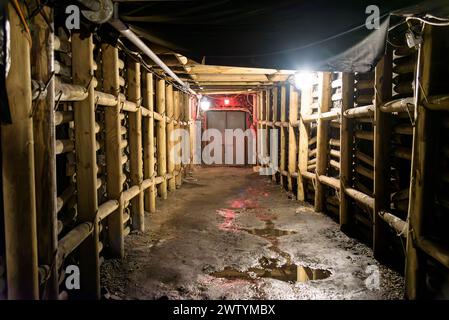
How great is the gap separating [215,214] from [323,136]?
2887 millimetres

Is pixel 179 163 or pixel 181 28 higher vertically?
pixel 181 28

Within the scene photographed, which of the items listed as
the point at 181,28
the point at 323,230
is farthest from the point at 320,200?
the point at 181,28

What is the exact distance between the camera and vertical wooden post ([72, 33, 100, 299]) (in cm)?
416

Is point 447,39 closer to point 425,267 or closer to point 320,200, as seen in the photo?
point 425,267

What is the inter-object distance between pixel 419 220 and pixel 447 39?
6.14 feet

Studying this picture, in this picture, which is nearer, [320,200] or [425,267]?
[425,267]

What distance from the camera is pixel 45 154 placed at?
312 centimetres

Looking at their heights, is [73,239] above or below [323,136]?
below

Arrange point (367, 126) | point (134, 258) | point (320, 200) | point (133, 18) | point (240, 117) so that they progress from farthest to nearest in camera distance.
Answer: point (240, 117) → point (320, 200) → point (367, 126) → point (134, 258) → point (133, 18)

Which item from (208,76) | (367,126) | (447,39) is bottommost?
(367,126)

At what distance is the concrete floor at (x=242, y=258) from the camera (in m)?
4.47

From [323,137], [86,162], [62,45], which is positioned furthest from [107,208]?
[323,137]

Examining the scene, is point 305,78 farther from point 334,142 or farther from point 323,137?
point 334,142
